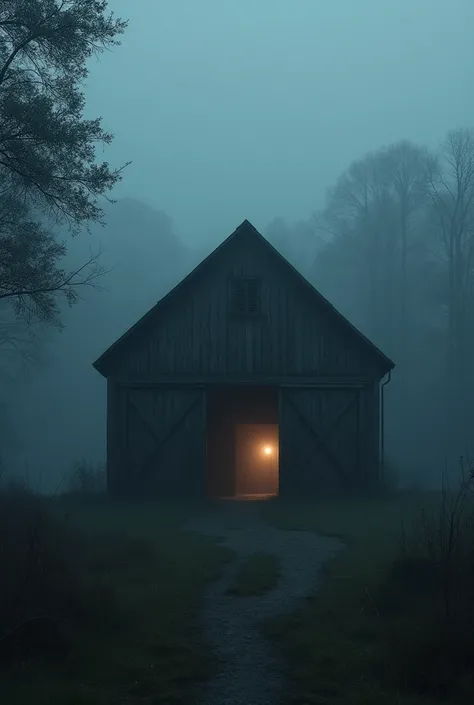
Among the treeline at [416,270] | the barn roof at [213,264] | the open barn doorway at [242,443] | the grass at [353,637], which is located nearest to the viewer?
the grass at [353,637]

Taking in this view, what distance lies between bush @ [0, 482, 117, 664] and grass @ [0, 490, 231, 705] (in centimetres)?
1

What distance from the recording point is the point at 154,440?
22.6m

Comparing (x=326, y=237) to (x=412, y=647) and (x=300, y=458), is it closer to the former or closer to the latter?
(x=300, y=458)

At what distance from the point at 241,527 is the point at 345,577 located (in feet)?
20.0

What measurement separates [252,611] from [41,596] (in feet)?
9.28

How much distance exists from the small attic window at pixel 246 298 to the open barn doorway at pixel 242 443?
656 centimetres

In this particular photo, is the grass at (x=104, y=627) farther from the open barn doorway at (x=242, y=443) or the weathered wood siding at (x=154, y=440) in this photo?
the open barn doorway at (x=242, y=443)

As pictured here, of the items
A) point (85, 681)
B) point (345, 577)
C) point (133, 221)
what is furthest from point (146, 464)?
point (133, 221)

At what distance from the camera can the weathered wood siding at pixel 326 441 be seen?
22.4 metres

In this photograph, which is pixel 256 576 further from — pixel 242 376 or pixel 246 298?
pixel 246 298

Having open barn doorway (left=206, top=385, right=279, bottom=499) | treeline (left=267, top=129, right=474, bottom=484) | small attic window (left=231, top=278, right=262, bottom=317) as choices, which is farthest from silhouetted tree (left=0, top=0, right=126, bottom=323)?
treeline (left=267, top=129, right=474, bottom=484)

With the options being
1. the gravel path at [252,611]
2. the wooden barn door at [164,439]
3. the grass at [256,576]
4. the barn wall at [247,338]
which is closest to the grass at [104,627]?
the gravel path at [252,611]

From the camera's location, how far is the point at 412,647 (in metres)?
7.57

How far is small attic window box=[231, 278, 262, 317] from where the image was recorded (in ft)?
73.6
